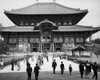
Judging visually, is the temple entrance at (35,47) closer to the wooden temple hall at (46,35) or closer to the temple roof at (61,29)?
the wooden temple hall at (46,35)

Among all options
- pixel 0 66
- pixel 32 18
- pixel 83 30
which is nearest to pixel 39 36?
pixel 32 18

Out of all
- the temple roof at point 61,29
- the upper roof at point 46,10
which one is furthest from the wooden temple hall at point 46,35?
the upper roof at point 46,10

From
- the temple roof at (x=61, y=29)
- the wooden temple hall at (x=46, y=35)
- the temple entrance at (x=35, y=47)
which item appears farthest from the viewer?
the temple entrance at (x=35, y=47)

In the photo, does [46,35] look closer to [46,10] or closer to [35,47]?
[35,47]

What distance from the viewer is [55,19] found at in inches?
2534

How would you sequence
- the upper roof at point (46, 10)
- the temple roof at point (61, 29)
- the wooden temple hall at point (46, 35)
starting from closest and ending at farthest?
1. the wooden temple hall at point (46, 35)
2. the temple roof at point (61, 29)
3. the upper roof at point (46, 10)

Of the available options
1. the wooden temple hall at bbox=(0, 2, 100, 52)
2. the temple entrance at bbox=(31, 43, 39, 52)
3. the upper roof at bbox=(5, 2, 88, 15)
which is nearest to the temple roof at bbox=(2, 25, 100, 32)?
the wooden temple hall at bbox=(0, 2, 100, 52)

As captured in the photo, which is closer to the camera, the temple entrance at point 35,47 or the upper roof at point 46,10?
the temple entrance at point 35,47

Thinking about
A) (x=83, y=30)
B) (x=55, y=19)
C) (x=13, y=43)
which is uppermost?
(x=55, y=19)

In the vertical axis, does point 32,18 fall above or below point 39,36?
above

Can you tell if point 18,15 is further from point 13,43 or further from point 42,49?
point 42,49

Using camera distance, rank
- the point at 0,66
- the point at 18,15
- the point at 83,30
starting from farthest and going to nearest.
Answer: the point at 18,15, the point at 83,30, the point at 0,66

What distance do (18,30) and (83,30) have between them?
20986 millimetres

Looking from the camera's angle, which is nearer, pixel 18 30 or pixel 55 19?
pixel 18 30
